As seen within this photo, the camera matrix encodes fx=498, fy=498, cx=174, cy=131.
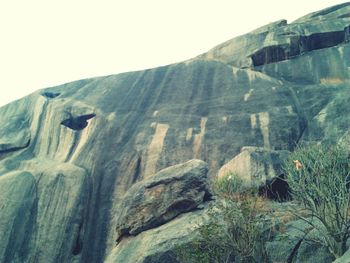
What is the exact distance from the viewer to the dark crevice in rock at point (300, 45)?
34750 mm

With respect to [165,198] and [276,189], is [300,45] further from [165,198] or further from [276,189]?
[165,198]

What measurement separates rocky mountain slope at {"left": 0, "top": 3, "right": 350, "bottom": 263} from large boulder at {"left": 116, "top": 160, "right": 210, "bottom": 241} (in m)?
0.06

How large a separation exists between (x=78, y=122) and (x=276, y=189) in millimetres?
15847

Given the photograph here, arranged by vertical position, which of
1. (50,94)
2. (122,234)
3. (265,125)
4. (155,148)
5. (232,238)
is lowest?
(122,234)

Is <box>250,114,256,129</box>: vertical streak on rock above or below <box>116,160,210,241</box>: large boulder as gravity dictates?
above

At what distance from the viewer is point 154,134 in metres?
30.5

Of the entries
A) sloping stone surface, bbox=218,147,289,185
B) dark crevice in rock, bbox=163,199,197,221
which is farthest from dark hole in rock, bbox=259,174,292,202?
dark crevice in rock, bbox=163,199,197,221

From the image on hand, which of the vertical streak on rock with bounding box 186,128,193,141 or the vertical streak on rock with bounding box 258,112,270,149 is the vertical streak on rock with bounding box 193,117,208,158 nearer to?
the vertical streak on rock with bounding box 186,128,193,141

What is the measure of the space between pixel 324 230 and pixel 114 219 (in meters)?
12.1

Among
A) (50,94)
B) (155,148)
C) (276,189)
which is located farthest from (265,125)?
(50,94)

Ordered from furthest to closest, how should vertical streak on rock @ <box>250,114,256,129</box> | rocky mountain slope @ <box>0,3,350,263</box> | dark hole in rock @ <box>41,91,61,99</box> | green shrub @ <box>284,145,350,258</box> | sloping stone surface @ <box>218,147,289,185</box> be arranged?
dark hole in rock @ <box>41,91,61,99</box> → vertical streak on rock @ <box>250,114,256,129</box> → rocky mountain slope @ <box>0,3,350,263</box> → sloping stone surface @ <box>218,147,289,185</box> → green shrub @ <box>284,145,350,258</box>

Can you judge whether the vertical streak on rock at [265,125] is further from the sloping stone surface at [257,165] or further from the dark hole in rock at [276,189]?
the dark hole in rock at [276,189]

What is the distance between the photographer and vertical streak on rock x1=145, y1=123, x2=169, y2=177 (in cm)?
2837

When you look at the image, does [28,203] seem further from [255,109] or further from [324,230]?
[324,230]
